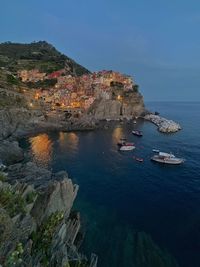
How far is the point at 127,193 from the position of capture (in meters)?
48.1

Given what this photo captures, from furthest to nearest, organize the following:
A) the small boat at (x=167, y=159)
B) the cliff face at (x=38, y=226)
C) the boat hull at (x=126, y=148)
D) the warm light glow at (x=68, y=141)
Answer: the warm light glow at (x=68, y=141) → the boat hull at (x=126, y=148) → the small boat at (x=167, y=159) → the cliff face at (x=38, y=226)

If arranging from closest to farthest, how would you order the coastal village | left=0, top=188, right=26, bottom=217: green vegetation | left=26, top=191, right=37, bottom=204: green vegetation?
1. left=0, top=188, right=26, bottom=217: green vegetation
2. left=26, top=191, right=37, bottom=204: green vegetation
3. the coastal village

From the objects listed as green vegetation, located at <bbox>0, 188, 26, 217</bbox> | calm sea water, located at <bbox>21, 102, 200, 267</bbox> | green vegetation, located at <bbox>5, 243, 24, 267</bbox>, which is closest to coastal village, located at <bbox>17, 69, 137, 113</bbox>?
calm sea water, located at <bbox>21, 102, 200, 267</bbox>

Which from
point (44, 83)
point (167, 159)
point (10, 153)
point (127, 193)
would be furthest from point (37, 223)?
point (44, 83)

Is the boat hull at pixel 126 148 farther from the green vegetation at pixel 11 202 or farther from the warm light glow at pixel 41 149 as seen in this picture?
the green vegetation at pixel 11 202

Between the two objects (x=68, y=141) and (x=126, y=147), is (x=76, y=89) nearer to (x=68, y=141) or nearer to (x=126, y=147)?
(x=68, y=141)

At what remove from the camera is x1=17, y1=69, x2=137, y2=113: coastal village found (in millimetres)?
138625

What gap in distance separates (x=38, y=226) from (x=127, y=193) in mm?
24775

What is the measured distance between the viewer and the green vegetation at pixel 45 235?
20925 mm

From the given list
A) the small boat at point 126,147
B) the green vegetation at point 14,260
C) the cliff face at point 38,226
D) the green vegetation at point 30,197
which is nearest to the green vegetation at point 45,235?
the cliff face at point 38,226

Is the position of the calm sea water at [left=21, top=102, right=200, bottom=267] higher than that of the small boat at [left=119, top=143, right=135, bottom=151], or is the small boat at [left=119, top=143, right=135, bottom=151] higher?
the small boat at [left=119, top=143, right=135, bottom=151]

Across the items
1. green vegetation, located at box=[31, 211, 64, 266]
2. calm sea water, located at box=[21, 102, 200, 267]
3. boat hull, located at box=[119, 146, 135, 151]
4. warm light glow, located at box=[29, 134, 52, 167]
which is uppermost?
green vegetation, located at box=[31, 211, 64, 266]

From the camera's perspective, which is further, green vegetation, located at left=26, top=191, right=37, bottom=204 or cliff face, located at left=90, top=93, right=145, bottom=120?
cliff face, located at left=90, top=93, right=145, bottom=120

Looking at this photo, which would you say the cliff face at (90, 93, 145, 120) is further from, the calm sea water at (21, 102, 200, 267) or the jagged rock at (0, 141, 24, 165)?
the jagged rock at (0, 141, 24, 165)
